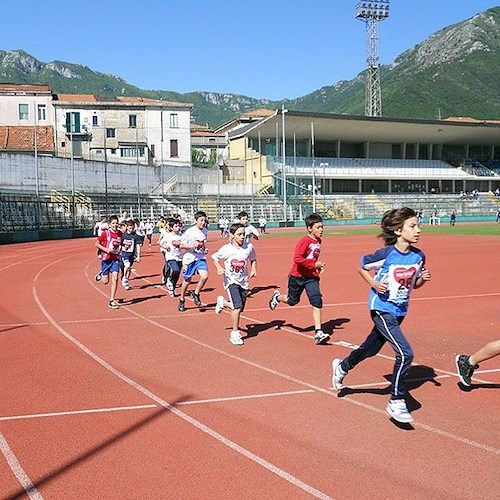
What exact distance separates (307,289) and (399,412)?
417 cm

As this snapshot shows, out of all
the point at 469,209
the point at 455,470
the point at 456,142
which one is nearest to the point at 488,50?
the point at 456,142

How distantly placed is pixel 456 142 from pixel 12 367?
8438 cm

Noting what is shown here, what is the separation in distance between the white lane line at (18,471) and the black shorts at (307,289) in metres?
5.04

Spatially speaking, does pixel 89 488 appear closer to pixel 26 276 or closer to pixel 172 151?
pixel 26 276

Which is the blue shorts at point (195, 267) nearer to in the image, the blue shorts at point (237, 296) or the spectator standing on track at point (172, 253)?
the spectator standing on track at point (172, 253)

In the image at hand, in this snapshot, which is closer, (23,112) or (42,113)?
(23,112)

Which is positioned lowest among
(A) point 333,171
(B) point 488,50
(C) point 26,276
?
(C) point 26,276

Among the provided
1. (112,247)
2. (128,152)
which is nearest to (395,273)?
(112,247)

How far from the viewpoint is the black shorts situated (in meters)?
9.51

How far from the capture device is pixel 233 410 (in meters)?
6.24

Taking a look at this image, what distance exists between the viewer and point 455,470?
4.72 m

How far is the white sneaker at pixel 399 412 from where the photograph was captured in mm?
5617

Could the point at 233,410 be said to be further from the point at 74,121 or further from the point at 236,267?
the point at 74,121

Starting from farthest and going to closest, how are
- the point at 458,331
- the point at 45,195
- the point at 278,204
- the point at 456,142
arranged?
1. the point at 456,142
2. the point at 278,204
3. the point at 45,195
4. the point at 458,331
